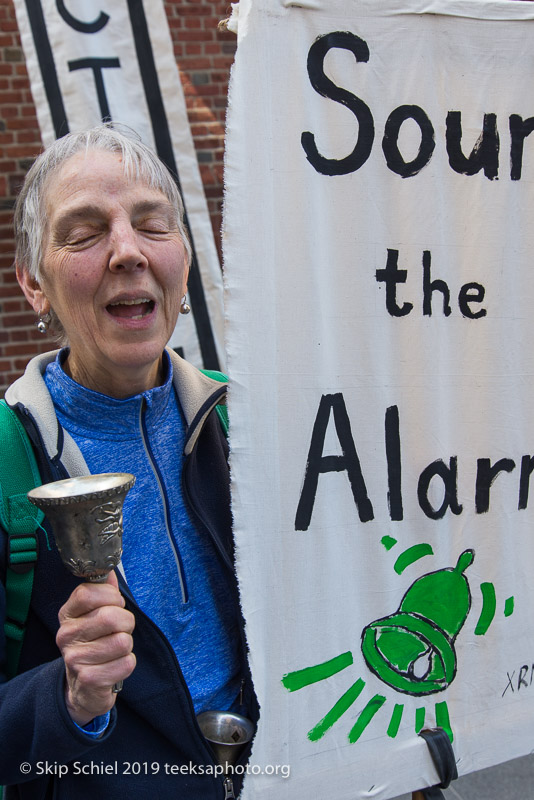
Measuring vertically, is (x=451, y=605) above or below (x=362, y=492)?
below

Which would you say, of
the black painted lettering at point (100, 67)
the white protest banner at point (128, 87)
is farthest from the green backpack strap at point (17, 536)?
the black painted lettering at point (100, 67)

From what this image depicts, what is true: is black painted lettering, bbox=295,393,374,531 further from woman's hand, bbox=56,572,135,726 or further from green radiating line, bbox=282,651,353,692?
woman's hand, bbox=56,572,135,726

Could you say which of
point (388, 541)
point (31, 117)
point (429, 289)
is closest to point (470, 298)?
point (429, 289)

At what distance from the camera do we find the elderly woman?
117 centimetres

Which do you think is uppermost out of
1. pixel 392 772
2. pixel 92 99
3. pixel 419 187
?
pixel 92 99

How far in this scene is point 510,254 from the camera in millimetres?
1464

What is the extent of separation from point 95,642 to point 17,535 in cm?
23

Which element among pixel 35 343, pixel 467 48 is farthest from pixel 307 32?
pixel 35 343

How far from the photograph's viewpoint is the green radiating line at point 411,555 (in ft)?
4.63

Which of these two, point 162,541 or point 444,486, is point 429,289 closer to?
point 444,486

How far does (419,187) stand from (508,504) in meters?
0.68

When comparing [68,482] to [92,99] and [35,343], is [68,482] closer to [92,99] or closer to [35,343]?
[92,99]

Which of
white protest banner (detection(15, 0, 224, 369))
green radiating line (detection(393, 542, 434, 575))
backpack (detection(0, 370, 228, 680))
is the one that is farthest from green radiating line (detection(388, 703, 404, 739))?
white protest banner (detection(15, 0, 224, 369))

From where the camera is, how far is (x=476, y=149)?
1.43 metres
